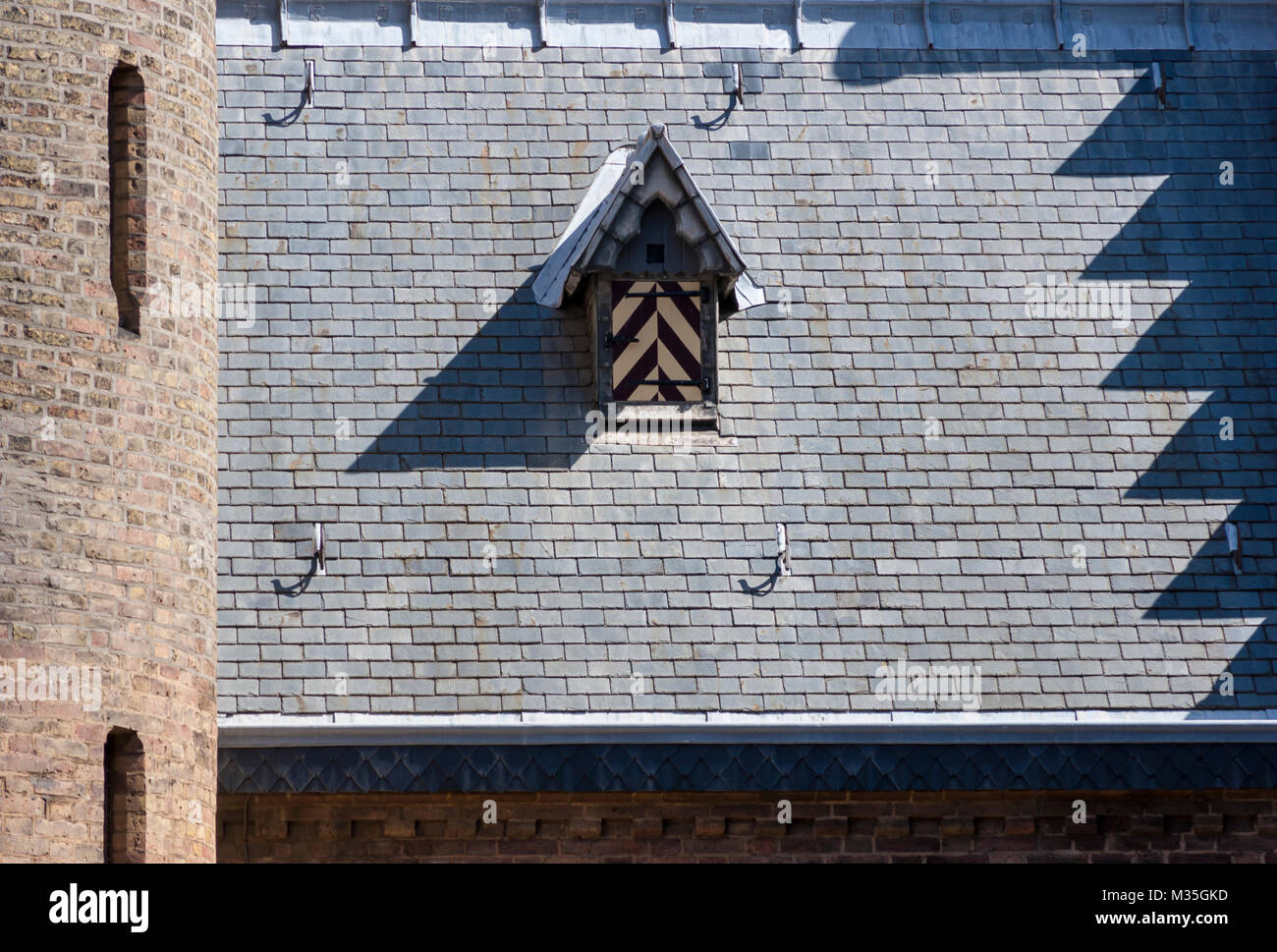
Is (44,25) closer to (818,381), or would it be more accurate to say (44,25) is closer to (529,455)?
(529,455)

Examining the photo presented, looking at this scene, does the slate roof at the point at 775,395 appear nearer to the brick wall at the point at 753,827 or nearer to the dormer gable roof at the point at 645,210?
the brick wall at the point at 753,827

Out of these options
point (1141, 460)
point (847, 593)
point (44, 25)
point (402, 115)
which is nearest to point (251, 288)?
point (402, 115)

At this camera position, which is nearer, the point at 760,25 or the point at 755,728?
the point at 755,728

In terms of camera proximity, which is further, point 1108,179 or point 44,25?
point 1108,179

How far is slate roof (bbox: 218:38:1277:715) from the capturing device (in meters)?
21.4

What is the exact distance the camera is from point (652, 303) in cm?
2288

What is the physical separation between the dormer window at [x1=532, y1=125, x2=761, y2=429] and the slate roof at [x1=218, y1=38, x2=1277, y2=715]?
0.37 metres

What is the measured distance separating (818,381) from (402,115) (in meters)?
4.93

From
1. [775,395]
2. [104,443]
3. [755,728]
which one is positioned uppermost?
[775,395]

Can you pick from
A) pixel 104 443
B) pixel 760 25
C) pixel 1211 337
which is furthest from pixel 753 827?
pixel 760 25

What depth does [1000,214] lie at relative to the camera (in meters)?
24.5

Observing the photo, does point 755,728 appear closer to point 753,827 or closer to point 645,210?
point 753,827

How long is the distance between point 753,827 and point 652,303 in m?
4.87
